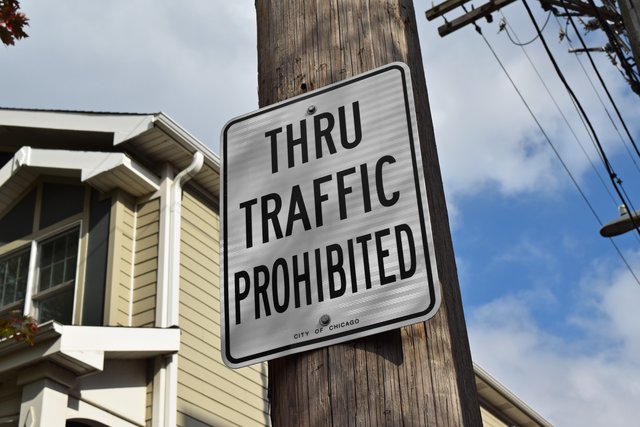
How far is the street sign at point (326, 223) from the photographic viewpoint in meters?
2.12

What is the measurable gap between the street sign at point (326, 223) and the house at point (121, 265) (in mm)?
7129

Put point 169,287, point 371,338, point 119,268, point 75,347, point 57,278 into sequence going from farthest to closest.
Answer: point 57,278
point 119,268
point 169,287
point 75,347
point 371,338

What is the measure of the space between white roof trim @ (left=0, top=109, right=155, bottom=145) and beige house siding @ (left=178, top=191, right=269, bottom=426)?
1178mm

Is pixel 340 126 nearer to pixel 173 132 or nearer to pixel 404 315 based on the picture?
pixel 404 315

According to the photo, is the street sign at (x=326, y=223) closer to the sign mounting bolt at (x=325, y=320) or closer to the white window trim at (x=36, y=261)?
the sign mounting bolt at (x=325, y=320)

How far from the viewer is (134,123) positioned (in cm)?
1167

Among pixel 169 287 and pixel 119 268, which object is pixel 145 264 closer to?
pixel 119 268

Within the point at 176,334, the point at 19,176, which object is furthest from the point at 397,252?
the point at 19,176

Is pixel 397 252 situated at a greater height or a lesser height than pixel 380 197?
lesser

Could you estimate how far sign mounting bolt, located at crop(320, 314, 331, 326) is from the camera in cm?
212

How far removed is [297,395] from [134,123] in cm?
1004

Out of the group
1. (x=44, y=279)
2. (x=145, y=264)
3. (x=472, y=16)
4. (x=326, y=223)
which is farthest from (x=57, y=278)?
(x=326, y=223)

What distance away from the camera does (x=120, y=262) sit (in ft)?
36.1

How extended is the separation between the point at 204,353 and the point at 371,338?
9.33 metres
